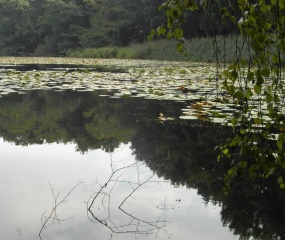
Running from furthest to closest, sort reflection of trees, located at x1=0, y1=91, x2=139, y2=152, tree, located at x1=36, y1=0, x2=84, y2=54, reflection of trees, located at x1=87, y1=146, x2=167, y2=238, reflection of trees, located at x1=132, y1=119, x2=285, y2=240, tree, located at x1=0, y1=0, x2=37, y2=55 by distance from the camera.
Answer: tree, located at x1=0, y1=0, x2=37, y2=55, tree, located at x1=36, y1=0, x2=84, y2=54, reflection of trees, located at x1=0, y1=91, x2=139, y2=152, reflection of trees, located at x1=132, y1=119, x2=285, y2=240, reflection of trees, located at x1=87, y1=146, x2=167, y2=238

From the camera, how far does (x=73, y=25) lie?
117ft

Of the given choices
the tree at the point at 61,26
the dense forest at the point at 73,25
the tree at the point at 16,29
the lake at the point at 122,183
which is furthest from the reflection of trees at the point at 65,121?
the tree at the point at 16,29

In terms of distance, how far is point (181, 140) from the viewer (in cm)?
400

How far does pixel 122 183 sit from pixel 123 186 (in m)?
0.06

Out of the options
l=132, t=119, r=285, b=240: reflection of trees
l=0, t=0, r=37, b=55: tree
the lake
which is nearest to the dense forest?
l=0, t=0, r=37, b=55: tree

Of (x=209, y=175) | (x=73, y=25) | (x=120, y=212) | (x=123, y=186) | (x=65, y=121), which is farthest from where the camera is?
(x=73, y=25)

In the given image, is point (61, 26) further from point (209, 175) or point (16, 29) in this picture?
point (209, 175)

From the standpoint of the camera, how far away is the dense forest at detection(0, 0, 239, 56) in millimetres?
33094

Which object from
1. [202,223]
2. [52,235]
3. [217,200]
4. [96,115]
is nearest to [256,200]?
[217,200]

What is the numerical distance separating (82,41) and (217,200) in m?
32.9

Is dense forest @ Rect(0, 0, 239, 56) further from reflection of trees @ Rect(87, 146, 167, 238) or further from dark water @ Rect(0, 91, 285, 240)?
reflection of trees @ Rect(87, 146, 167, 238)

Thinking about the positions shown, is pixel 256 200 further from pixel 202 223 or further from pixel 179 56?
pixel 179 56

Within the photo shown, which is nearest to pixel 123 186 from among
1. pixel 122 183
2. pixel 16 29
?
pixel 122 183

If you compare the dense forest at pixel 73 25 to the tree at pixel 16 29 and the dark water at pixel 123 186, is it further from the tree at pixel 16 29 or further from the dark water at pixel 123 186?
the dark water at pixel 123 186
